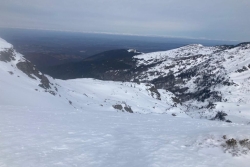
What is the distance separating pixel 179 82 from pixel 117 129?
4914 inches

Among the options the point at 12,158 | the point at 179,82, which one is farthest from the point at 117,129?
the point at 179,82

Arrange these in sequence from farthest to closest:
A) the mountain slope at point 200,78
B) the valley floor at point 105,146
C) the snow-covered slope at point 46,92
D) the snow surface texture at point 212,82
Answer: the mountain slope at point 200,78, the snow surface texture at point 212,82, the snow-covered slope at point 46,92, the valley floor at point 105,146

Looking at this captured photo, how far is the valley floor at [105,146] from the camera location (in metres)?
7.54

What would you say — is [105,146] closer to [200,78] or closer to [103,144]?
[103,144]

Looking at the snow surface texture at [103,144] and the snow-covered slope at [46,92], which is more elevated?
the snow surface texture at [103,144]

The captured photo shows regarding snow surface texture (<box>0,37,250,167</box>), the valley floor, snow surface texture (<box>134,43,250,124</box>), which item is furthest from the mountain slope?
the valley floor

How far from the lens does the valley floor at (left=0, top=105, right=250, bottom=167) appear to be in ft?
24.7

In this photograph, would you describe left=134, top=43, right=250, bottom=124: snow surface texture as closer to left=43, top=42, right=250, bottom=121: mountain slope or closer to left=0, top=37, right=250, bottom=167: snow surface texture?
left=43, top=42, right=250, bottom=121: mountain slope

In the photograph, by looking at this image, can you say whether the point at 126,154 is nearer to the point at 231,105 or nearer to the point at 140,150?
the point at 140,150

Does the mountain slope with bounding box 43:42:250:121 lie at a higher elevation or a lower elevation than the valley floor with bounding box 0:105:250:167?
lower

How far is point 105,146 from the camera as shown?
A: 29.8ft

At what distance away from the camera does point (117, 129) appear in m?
11.9

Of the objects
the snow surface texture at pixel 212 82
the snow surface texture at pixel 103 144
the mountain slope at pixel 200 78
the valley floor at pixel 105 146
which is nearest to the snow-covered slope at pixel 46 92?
the snow surface texture at pixel 103 144

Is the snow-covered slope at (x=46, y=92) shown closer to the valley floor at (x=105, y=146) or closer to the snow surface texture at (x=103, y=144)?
the snow surface texture at (x=103, y=144)
